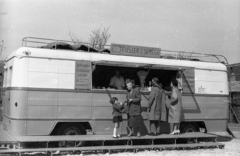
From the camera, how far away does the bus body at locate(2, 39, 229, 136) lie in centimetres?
805

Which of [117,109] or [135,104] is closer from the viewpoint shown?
[117,109]

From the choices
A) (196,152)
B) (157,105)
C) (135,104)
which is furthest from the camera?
(157,105)

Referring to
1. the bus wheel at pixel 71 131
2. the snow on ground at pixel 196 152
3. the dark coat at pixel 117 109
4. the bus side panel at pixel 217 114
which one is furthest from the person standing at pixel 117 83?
the bus side panel at pixel 217 114

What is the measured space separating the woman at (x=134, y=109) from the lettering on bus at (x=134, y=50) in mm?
1091

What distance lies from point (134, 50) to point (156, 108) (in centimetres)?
198

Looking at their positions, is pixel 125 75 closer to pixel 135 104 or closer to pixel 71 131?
pixel 135 104

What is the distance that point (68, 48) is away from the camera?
29.7 ft

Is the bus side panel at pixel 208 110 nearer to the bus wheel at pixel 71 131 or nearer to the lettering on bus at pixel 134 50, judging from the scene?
the lettering on bus at pixel 134 50

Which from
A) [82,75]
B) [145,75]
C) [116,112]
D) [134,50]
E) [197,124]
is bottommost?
[197,124]

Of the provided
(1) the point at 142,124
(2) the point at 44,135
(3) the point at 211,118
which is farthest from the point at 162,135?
(2) the point at 44,135

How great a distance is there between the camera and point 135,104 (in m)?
9.00

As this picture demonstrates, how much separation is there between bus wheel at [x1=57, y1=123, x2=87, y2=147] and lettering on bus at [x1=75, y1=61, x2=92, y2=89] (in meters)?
1.13

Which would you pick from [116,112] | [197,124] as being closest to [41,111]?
[116,112]

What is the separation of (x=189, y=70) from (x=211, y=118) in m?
1.85
